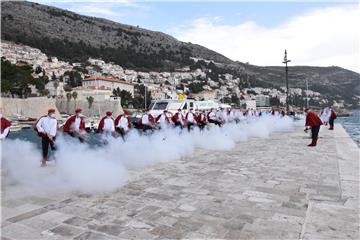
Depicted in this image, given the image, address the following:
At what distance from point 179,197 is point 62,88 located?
122m

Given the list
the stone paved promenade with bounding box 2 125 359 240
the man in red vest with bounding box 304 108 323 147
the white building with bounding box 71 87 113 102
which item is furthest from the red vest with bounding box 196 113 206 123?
the white building with bounding box 71 87 113 102

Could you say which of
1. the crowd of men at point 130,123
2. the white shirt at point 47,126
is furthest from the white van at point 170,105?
the white shirt at point 47,126

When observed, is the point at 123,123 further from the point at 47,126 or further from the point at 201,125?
the point at 201,125

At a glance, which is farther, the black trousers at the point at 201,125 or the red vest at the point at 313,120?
the black trousers at the point at 201,125

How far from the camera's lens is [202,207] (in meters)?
6.27

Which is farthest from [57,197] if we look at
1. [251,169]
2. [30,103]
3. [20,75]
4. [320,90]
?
[320,90]

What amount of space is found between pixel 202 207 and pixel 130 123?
7.12 meters

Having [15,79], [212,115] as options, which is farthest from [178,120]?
[15,79]

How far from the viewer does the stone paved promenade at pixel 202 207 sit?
5.15 meters

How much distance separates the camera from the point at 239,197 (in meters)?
6.93

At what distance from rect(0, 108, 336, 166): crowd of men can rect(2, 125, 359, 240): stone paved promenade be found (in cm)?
236

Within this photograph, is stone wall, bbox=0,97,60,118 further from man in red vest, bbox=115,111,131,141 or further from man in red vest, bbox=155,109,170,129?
man in red vest, bbox=115,111,131,141

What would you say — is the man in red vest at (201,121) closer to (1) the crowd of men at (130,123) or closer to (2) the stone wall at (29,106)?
(1) the crowd of men at (130,123)

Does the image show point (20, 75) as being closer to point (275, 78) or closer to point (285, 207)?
point (285, 207)
